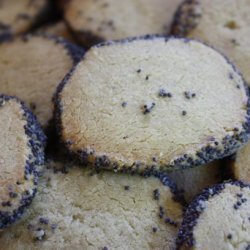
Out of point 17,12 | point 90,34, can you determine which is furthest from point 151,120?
point 17,12

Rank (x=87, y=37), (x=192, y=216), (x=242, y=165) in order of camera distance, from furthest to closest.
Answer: (x=87, y=37)
(x=242, y=165)
(x=192, y=216)

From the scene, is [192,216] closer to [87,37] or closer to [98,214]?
[98,214]

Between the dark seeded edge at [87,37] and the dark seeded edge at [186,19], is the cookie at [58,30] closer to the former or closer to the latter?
the dark seeded edge at [87,37]

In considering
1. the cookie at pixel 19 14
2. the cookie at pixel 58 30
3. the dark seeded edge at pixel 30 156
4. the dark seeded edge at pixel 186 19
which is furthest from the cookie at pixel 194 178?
the cookie at pixel 19 14

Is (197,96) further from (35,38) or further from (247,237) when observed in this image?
(35,38)

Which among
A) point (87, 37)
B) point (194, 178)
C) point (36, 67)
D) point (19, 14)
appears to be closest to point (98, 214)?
point (194, 178)

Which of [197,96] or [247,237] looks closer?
[247,237]

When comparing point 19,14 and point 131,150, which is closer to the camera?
point 131,150
